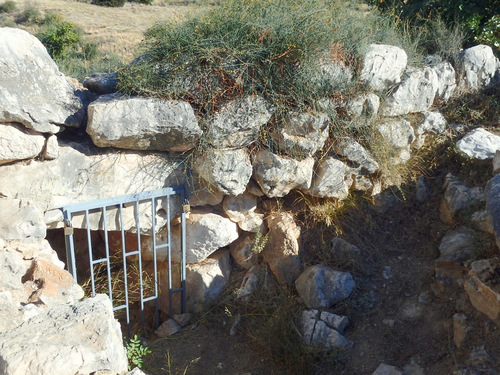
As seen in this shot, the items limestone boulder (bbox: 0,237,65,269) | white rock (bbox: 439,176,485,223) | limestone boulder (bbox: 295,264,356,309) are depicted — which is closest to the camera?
limestone boulder (bbox: 0,237,65,269)

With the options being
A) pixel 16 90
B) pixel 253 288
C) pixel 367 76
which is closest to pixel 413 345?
pixel 253 288

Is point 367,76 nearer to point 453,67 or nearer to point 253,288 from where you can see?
point 453,67

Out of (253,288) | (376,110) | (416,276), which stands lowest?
(253,288)

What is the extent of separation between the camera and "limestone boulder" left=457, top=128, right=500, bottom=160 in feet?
15.0

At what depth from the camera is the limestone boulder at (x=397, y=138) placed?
4.71m

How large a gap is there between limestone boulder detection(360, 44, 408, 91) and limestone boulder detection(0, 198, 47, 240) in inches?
119

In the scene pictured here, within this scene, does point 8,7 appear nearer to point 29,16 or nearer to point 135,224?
point 29,16

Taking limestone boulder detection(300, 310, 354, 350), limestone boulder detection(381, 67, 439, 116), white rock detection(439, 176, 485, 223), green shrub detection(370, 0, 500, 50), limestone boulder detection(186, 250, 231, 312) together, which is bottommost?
limestone boulder detection(186, 250, 231, 312)

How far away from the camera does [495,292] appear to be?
3369 millimetres

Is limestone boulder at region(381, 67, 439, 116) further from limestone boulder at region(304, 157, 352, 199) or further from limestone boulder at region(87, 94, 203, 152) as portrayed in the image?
limestone boulder at region(87, 94, 203, 152)

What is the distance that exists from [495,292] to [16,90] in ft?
11.9

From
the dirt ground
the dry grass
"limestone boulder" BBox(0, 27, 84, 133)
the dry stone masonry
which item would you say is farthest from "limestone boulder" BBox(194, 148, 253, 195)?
the dry grass

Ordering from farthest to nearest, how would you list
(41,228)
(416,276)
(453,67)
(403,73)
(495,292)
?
1. (453,67)
2. (403,73)
3. (416,276)
4. (41,228)
5. (495,292)

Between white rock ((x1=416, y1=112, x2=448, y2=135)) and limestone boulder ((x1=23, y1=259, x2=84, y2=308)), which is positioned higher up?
white rock ((x1=416, y1=112, x2=448, y2=135))
